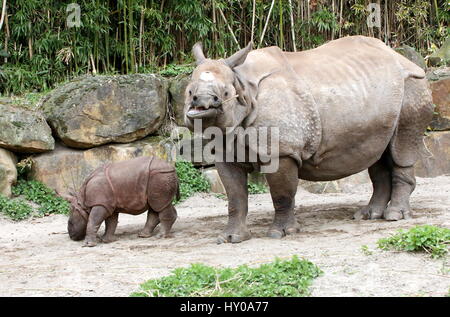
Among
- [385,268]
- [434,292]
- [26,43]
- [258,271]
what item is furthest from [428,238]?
[26,43]

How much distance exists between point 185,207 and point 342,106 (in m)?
3.53

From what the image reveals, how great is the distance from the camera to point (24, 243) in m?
7.52

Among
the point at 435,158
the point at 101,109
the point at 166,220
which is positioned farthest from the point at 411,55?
the point at 166,220

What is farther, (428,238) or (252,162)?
(252,162)

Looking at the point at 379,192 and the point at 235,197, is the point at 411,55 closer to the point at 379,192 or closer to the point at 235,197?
the point at 379,192

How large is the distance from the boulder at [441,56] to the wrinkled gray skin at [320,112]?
4.76 metres

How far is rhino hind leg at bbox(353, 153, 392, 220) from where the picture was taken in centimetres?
770

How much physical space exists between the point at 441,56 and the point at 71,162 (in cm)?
661

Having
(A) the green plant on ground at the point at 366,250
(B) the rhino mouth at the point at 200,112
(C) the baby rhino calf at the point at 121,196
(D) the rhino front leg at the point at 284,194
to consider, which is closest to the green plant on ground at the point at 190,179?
(C) the baby rhino calf at the point at 121,196

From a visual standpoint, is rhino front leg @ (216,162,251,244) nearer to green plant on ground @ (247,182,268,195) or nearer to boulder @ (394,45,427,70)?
green plant on ground @ (247,182,268,195)

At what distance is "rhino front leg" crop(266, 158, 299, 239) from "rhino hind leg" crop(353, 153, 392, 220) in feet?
3.68

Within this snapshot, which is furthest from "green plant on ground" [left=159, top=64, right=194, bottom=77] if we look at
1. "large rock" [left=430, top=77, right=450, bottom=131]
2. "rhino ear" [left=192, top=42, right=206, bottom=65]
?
"rhino ear" [left=192, top=42, right=206, bottom=65]

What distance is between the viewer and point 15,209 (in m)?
9.29

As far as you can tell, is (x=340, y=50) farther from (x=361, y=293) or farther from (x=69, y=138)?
(x=69, y=138)
